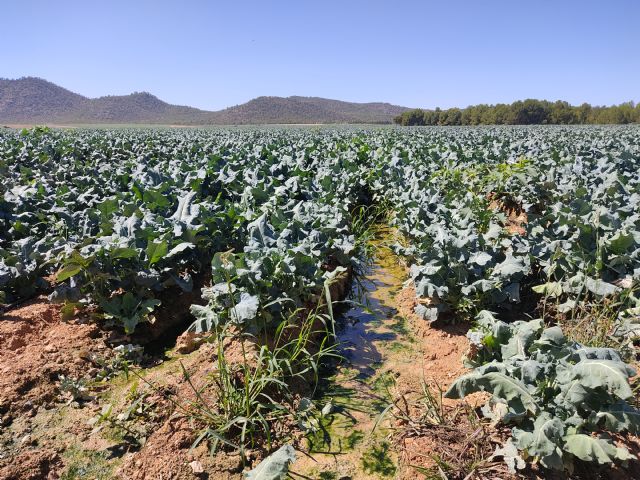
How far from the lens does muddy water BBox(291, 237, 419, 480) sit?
2.33 m

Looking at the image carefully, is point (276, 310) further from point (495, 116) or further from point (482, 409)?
point (495, 116)

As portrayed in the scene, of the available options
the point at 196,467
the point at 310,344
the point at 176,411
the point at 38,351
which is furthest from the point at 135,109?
the point at 196,467

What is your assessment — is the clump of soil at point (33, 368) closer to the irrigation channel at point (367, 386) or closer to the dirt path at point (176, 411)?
the dirt path at point (176, 411)

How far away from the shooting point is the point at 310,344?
3.50m

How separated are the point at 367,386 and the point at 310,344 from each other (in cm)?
64

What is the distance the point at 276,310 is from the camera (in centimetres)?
315

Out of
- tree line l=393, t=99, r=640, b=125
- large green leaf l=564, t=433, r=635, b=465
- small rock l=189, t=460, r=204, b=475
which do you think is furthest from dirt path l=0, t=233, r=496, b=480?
tree line l=393, t=99, r=640, b=125

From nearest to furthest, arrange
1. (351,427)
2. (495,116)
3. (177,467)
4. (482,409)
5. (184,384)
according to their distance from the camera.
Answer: (177,467), (482,409), (351,427), (184,384), (495,116)

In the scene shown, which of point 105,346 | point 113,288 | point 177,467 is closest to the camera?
point 177,467

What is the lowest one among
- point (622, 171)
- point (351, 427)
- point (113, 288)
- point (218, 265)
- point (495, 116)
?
point (351, 427)

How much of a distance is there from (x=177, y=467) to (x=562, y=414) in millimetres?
1945

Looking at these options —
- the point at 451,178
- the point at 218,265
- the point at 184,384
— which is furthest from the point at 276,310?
the point at 451,178

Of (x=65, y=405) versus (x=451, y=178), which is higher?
(x=451, y=178)

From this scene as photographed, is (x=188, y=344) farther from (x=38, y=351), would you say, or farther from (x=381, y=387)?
(x=381, y=387)
